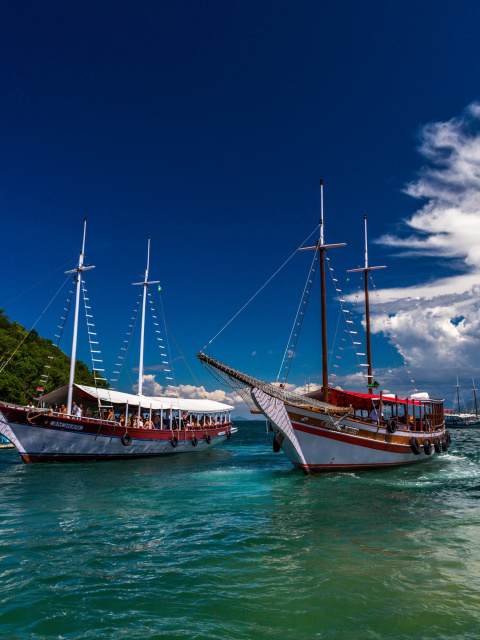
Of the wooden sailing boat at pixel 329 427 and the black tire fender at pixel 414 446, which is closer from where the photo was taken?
the wooden sailing boat at pixel 329 427

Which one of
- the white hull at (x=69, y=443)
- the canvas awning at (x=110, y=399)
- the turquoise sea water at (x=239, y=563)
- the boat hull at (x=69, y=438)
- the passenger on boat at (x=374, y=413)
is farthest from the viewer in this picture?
the canvas awning at (x=110, y=399)

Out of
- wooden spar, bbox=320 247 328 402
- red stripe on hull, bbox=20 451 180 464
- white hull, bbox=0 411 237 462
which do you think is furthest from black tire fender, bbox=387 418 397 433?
red stripe on hull, bbox=20 451 180 464

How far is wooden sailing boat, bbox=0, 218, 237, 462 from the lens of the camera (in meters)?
29.5

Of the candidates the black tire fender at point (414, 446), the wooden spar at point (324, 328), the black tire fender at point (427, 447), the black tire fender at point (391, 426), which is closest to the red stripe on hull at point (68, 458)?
the wooden spar at point (324, 328)

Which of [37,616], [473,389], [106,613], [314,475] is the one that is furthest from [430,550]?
[473,389]

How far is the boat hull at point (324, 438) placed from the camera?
23.3m

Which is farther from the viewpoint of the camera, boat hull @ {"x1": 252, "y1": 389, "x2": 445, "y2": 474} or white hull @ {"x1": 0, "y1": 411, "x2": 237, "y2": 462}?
white hull @ {"x1": 0, "y1": 411, "x2": 237, "y2": 462}

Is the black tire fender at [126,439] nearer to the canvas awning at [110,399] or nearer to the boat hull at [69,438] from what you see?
the boat hull at [69,438]

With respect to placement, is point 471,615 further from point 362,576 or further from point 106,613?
point 106,613

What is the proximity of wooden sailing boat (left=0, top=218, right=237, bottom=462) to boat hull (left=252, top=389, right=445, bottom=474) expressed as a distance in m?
13.7

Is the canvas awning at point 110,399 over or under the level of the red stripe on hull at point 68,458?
over

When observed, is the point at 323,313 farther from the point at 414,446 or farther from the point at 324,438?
the point at 414,446

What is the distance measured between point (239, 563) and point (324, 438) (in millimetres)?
14925

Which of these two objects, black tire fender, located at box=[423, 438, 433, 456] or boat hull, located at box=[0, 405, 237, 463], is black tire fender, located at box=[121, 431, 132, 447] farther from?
black tire fender, located at box=[423, 438, 433, 456]
